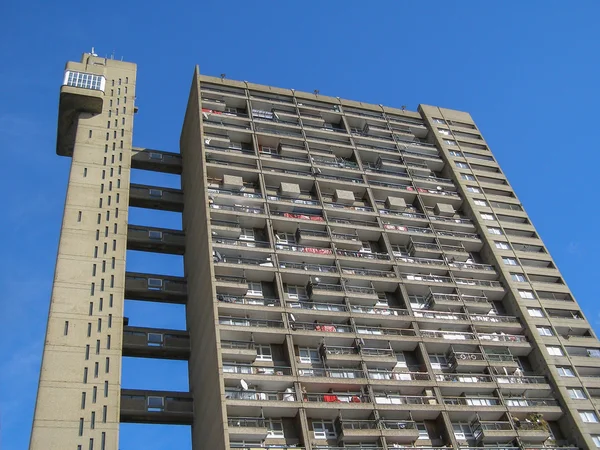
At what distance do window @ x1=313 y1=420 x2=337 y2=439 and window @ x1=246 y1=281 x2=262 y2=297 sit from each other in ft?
33.5

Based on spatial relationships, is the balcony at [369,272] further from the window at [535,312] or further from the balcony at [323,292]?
the window at [535,312]

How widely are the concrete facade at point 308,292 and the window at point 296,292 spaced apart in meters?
0.22

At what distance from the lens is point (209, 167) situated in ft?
183

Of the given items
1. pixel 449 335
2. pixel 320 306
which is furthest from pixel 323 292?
pixel 449 335

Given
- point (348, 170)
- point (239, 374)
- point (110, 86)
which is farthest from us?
point (110, 86)

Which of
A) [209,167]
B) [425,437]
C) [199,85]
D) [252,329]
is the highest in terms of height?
[199,85]

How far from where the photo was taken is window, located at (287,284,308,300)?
49969 mm

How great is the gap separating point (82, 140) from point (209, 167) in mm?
11244

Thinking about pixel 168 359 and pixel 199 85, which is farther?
pixel 199 85

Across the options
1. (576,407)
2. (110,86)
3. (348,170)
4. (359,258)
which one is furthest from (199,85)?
(576,407)

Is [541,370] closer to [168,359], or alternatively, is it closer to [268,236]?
[268,236]

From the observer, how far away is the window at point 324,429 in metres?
42.8

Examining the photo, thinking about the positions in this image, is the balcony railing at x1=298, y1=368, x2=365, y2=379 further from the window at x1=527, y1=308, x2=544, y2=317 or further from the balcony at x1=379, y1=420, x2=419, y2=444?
the window at x1=527, y1=308, x2=544, y2=317

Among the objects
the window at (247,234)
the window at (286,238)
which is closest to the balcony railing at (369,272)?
the window at (286,238)
